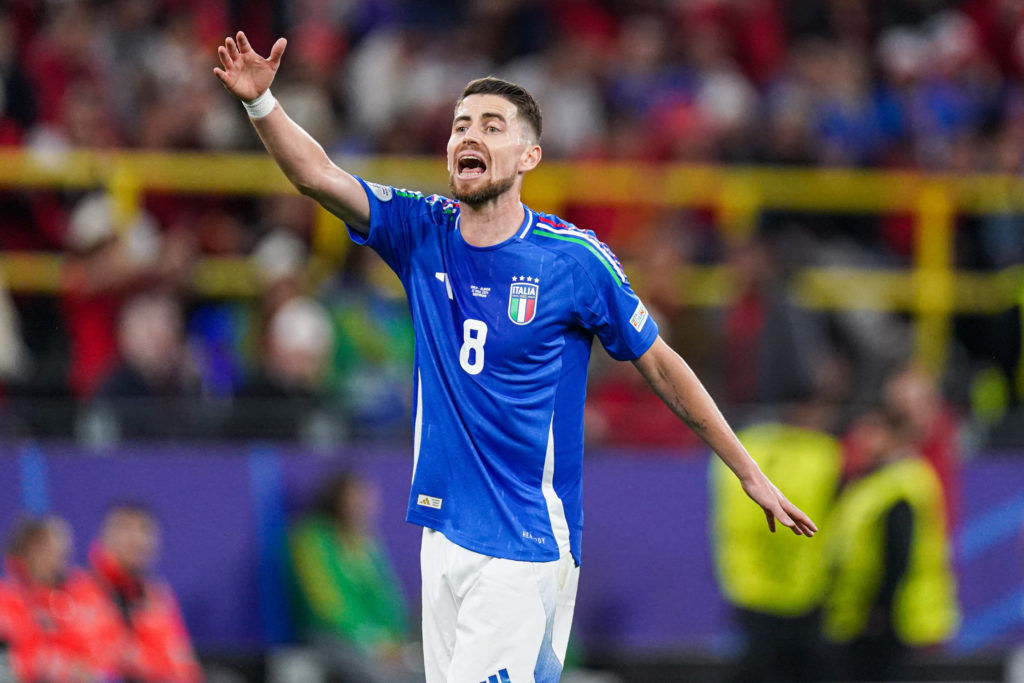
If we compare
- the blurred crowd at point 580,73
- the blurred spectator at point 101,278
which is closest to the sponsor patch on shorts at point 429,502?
the blurred spectator at point 101,278

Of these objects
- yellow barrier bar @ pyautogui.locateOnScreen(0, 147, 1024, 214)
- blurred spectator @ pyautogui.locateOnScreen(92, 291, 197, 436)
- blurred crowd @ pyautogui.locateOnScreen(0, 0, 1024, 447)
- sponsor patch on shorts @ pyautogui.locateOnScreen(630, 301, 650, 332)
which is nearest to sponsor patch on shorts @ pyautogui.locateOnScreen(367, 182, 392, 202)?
sponsor patch on shorts @ pyautogui.locateOnScreen(630, 301, 650, 332)

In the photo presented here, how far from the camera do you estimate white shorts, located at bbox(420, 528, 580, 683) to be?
16.3 feet

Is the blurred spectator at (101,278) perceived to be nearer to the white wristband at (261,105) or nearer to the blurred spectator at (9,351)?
the blurred spectator at (9,351)

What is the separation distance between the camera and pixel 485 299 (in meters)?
5.18

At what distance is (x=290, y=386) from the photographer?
10719 mm

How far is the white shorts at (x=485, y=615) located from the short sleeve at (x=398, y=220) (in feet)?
3.05

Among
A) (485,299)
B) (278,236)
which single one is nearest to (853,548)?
(278,236)

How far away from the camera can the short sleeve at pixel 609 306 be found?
5223mm

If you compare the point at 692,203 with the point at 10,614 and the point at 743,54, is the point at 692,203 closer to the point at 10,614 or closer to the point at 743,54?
the point at 743,54

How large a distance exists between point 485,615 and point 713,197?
26.7ft

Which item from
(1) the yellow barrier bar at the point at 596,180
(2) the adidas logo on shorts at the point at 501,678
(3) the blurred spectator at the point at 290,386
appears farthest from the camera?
(1) the yellow barrier bar at the point at 596,180

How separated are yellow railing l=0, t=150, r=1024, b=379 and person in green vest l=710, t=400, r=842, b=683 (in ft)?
7.96

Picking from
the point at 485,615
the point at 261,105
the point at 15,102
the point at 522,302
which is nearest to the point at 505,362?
the point at 522,302

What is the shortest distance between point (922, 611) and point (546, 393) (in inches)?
209
